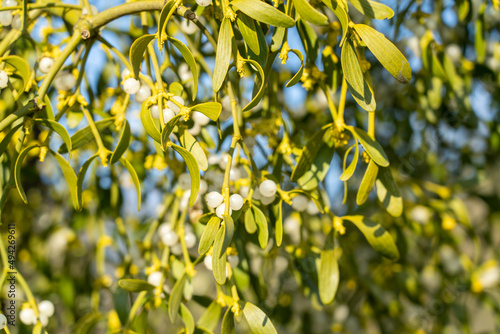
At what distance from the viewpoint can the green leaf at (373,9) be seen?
475mm

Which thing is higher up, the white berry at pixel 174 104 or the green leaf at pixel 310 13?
the green leaf at pixel 310 13

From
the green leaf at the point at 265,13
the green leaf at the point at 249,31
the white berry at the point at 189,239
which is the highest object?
the green leaf at the point at 265,13

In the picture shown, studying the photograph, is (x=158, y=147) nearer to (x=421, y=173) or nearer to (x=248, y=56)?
(x=248, y=56)

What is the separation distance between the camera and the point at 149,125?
0.47 metres

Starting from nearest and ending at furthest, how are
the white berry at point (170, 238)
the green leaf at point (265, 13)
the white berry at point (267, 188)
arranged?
the green leaf at point (265, 13)
the white berry at point (267, 188)
the white berry at point (170, 238)

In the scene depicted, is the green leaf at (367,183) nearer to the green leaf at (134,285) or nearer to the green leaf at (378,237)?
the green leaf at (378,237)

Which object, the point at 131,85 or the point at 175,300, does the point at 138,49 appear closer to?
the point at 131,85

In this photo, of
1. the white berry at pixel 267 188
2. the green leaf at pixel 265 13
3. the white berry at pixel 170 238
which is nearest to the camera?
the green leaf at pixel 265 13

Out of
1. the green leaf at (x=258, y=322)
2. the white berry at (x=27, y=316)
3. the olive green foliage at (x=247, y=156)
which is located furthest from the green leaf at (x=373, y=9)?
the white berry at (x=27, y=316)

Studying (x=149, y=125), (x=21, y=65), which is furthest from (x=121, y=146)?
(x=21, y=65)

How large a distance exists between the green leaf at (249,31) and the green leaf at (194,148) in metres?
0.11

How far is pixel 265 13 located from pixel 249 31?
4cm

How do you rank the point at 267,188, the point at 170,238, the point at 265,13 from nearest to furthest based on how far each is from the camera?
1. the point at 265,13
2. the point at 267,188
3. the point at 170,238

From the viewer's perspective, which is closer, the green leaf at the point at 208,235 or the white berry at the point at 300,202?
the green leaf at the point at 208,235
